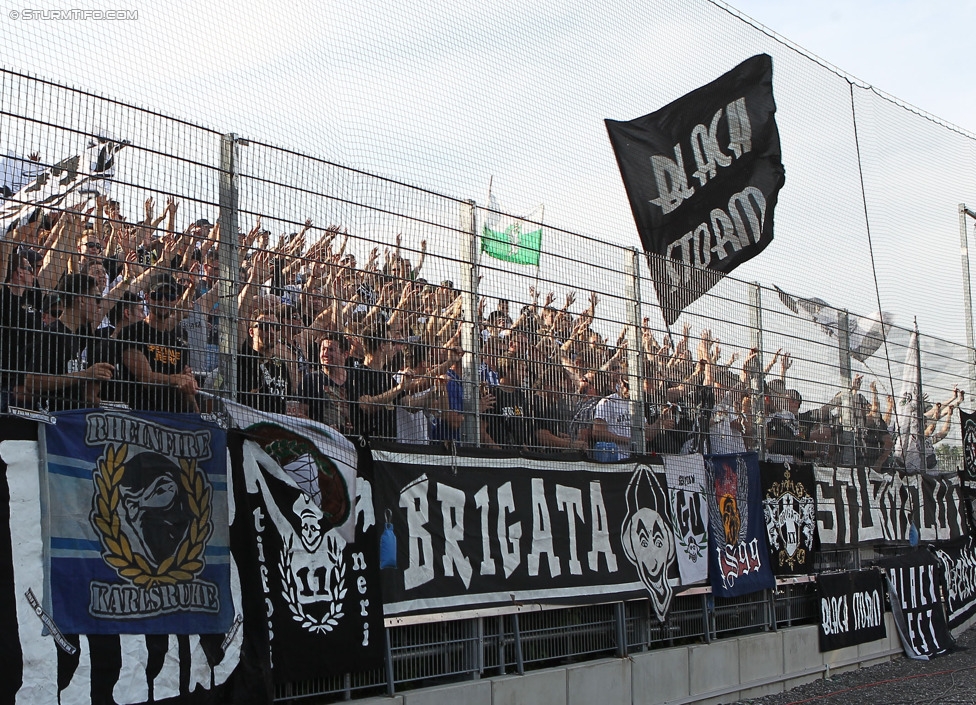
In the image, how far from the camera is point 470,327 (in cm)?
773

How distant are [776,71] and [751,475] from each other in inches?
208

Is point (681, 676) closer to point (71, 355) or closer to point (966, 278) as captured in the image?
point (71, 355)

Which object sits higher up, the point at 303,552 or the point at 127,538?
the point at 127,538

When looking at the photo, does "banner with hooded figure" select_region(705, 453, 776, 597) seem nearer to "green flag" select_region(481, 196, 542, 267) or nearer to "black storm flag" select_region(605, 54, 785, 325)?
"black storm flag" select_region(605, 54, 785, 325)

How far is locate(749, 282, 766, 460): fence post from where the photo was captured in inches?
421

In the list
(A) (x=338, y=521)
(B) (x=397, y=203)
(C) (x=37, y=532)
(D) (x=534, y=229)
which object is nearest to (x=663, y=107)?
(D) (x=534, y=229)

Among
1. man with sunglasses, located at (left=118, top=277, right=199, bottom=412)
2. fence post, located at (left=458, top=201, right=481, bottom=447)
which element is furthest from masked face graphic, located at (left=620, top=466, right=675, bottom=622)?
man with sunglasses, located at (left=118, top=277, right=199, bottom=412)

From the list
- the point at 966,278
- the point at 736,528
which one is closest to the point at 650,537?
the point at 736,528

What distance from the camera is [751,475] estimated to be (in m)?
10.2

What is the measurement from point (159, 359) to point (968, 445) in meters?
11.8

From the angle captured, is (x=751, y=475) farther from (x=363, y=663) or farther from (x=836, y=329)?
(x=363, y=663)

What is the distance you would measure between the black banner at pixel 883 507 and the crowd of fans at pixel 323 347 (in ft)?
5.39

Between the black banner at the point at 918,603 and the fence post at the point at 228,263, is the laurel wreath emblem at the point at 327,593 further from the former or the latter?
the black banner at the point at 918,603

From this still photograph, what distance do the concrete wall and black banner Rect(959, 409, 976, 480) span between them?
3.34 metres
